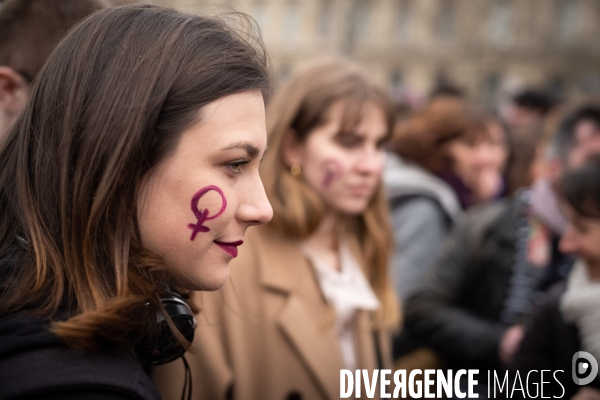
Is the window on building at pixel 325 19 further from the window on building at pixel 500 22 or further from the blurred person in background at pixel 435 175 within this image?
the blurred person in background at pixel 435 175

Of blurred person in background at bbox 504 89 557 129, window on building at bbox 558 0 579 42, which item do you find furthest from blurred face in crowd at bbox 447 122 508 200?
window on building at bbox 558 0 579 42

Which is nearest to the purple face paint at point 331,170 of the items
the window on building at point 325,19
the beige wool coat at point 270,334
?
the beige wool coat at point 270,334

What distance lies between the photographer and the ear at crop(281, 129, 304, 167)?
294cm

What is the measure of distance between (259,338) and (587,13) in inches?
1768

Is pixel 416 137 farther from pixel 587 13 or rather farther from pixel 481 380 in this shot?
pixel 587 13

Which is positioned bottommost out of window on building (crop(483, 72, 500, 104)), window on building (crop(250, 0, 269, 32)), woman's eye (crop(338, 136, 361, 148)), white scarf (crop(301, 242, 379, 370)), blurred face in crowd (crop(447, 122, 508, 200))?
white scarf (crop(301, 242, 379, 370))

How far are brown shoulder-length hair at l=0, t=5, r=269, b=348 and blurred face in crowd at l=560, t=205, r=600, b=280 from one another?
1.95 metres

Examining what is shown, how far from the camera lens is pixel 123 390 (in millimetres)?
1219

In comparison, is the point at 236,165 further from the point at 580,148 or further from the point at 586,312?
the point at 580,148

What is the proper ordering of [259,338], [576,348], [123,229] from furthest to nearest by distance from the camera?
1. [259,338]
2. [576,348]
3. [123,229]

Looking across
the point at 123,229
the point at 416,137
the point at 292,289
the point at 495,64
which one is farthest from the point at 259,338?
the point at 495,64

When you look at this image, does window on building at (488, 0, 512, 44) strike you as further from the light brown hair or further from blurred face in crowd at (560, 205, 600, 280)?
the light brown hair

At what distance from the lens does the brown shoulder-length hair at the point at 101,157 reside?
1.33 metres

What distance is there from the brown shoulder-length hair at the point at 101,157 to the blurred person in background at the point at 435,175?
279cm
